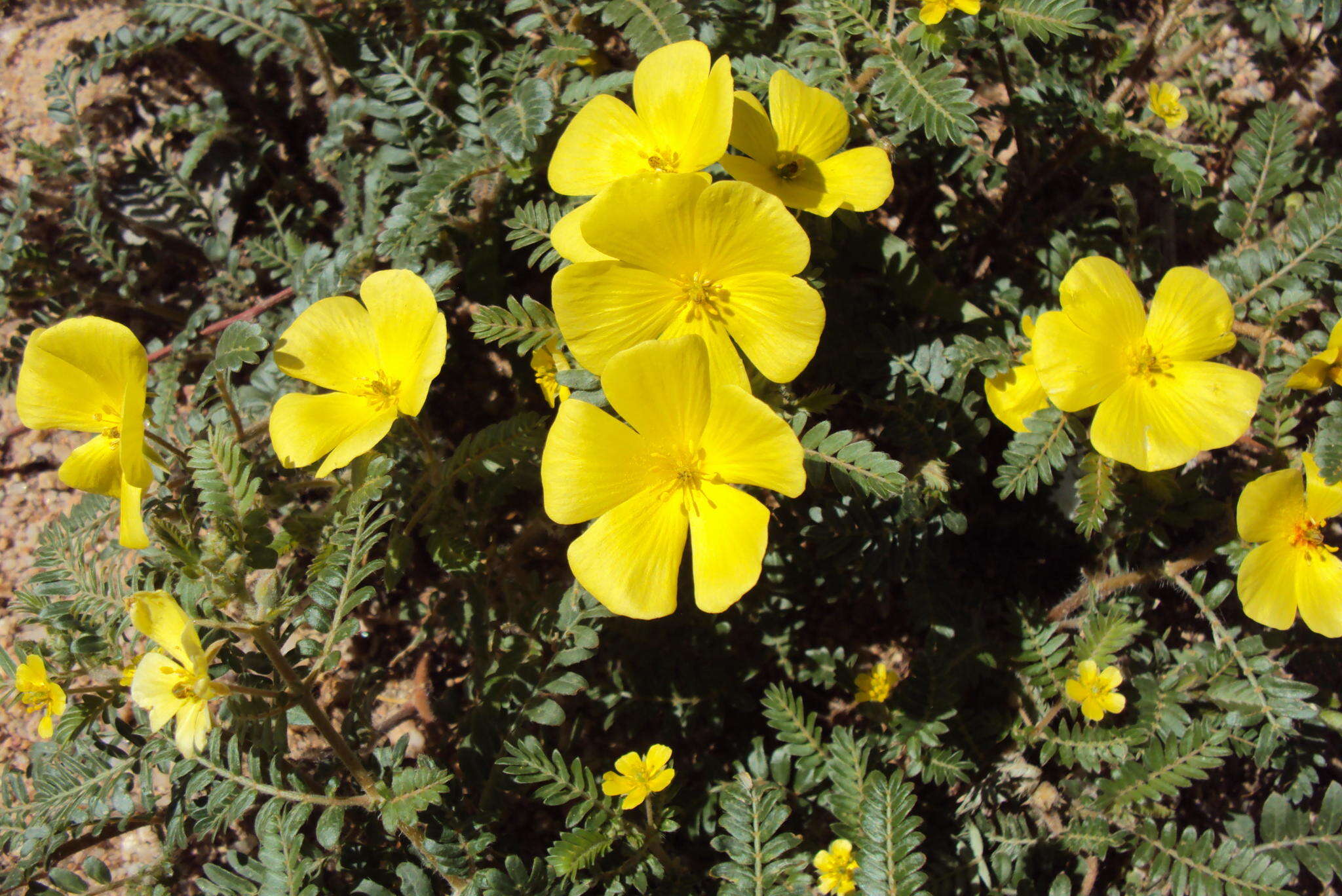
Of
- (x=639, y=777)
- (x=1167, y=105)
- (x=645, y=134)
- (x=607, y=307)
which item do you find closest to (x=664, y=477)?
(x=607, y=307)

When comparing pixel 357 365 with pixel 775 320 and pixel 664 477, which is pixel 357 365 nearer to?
pixel 664 477

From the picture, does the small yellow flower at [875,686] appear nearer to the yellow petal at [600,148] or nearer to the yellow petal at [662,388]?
the yellow petal at [662,388]

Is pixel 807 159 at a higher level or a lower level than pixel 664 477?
higher

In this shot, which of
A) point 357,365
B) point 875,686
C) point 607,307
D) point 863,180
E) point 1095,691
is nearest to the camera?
point 607,307

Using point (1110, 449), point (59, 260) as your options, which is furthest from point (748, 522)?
point (59, 260)

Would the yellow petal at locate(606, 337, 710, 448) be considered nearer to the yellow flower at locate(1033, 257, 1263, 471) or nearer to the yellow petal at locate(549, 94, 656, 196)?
the yellow petal at locate(549, 94, 656, 196)

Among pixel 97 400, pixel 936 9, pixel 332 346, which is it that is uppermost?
pixel 936 9
